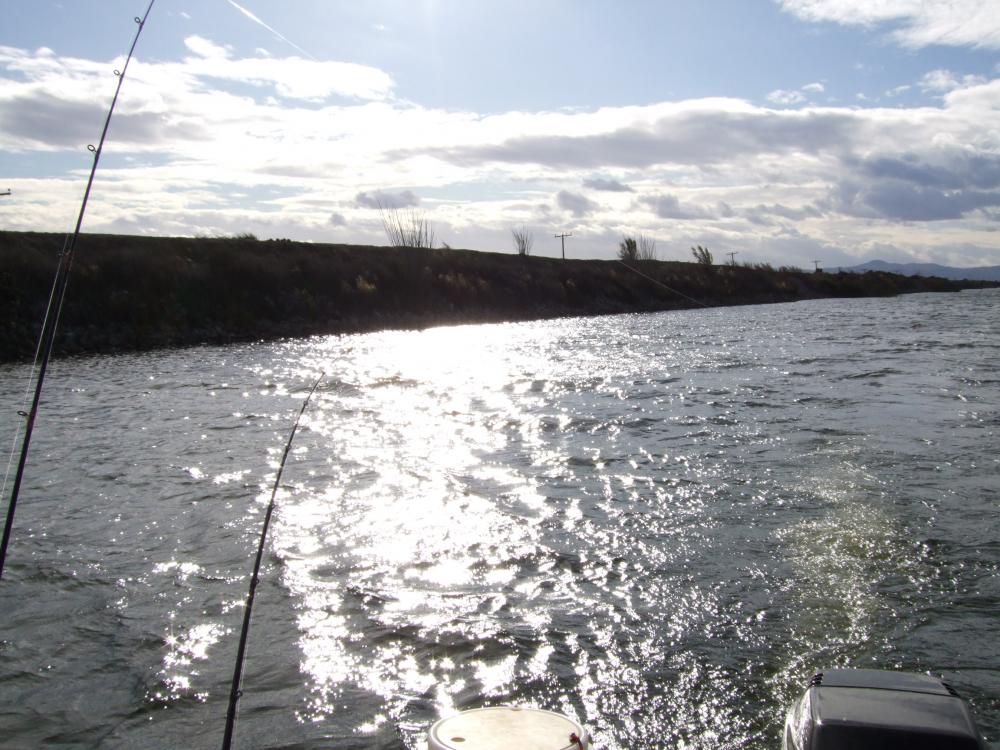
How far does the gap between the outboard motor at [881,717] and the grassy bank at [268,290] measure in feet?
69.1

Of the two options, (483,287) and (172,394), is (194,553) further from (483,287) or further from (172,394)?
(483,287)

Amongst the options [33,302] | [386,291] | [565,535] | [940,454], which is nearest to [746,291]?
[386,291]

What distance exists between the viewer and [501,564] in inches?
234

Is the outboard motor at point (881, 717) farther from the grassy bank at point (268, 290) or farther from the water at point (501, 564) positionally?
the grassy bank at point (268, 290)

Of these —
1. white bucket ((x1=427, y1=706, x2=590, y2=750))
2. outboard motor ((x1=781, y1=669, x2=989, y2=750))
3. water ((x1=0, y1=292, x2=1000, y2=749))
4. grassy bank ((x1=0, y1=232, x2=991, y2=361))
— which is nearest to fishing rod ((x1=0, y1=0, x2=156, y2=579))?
water ((x1=0, y1=292, x2=1000, y2=749))

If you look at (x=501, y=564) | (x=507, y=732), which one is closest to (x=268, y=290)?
(x=501, y=564)

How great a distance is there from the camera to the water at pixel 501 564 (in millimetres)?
4141

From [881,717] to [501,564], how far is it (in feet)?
11.1

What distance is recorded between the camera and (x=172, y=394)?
14.5m

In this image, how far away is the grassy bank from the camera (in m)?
23.0

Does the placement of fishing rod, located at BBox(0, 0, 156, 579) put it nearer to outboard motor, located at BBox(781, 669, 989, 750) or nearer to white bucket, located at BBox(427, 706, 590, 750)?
white bucket, located at BBox(427, 706, 590, 750)

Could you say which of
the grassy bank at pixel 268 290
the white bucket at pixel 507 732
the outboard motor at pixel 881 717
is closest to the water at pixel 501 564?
the outboard motor at pixel 881 717

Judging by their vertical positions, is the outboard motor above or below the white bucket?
above

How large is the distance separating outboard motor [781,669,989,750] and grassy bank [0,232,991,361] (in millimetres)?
21062
